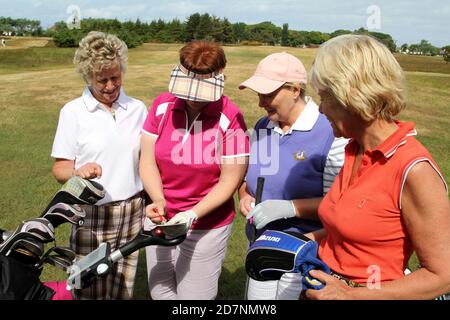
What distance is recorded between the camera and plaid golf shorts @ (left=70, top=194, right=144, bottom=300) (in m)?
3.46

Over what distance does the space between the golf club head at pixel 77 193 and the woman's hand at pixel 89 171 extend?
7.5 inches

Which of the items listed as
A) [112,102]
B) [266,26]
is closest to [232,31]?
[266,26]

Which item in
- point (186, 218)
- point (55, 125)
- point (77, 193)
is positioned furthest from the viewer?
point (55, 125)

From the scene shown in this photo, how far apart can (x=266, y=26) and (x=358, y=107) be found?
339 ft

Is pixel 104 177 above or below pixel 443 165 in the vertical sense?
above

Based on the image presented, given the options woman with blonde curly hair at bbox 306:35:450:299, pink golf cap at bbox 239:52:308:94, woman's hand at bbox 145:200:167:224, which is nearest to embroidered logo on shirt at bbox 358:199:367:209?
woman with blonde curly hair at bbox 306:35:450:299

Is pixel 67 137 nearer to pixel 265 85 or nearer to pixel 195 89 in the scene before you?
pixel 195 89

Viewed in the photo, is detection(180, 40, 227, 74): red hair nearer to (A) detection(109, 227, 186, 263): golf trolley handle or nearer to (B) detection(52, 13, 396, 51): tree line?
(A) detection(109, 227, 186, 263): golf trolley handle

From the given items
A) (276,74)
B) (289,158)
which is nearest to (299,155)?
(289,158)

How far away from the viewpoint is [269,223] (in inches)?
116

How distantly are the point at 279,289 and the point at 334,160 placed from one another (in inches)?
33.4

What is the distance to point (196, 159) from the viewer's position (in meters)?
3.08

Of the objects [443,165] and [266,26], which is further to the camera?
[266,26]
